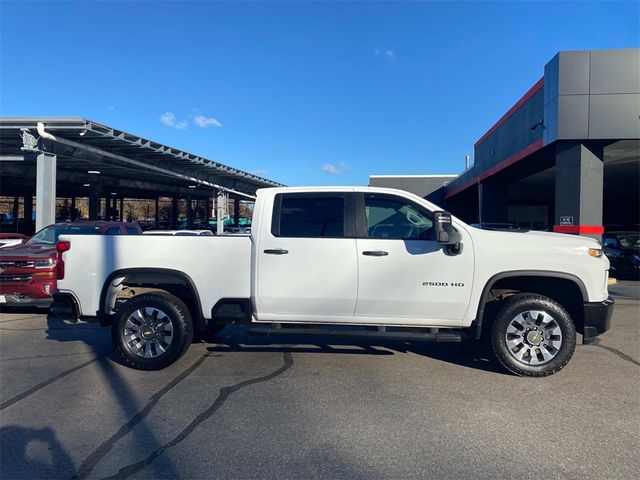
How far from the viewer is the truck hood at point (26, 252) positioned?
8.50m

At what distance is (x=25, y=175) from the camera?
28672mm

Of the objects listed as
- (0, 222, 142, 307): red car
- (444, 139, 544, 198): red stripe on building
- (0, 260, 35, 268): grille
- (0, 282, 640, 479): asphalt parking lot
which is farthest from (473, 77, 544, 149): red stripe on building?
(0, 260, 35, 268): grille

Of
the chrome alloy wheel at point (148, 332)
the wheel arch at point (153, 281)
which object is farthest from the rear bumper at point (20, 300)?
the chrome alloy wheel at point (148, 332)

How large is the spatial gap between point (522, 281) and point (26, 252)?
8.48 meters

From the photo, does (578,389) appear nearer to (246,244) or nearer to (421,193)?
(246,244)

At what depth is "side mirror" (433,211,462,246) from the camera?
496 centimetres

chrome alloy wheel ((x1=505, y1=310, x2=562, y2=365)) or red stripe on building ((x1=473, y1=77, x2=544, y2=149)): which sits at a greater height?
red stripe on building ((x1=473, y1=77, x2=544, y2=149))

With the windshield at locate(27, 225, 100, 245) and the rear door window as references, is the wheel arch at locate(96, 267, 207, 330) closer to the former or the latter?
the rear door window

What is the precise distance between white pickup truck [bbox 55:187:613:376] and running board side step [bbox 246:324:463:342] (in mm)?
66

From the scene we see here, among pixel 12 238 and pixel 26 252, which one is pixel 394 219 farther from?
pixel 12 238

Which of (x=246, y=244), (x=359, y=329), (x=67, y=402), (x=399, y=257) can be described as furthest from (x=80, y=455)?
(x=399, y=257)

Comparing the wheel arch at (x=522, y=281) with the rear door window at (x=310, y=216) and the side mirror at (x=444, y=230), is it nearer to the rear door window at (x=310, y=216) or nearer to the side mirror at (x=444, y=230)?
the side mirror at (x=444, y=230)

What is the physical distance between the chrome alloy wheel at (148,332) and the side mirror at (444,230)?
320cm

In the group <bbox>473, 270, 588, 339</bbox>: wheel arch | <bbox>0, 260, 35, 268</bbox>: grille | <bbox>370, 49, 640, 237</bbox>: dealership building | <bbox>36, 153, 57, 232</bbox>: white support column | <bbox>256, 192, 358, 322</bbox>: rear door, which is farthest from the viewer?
<bbox>36, 153, 57, 232</bbox>: white support column
